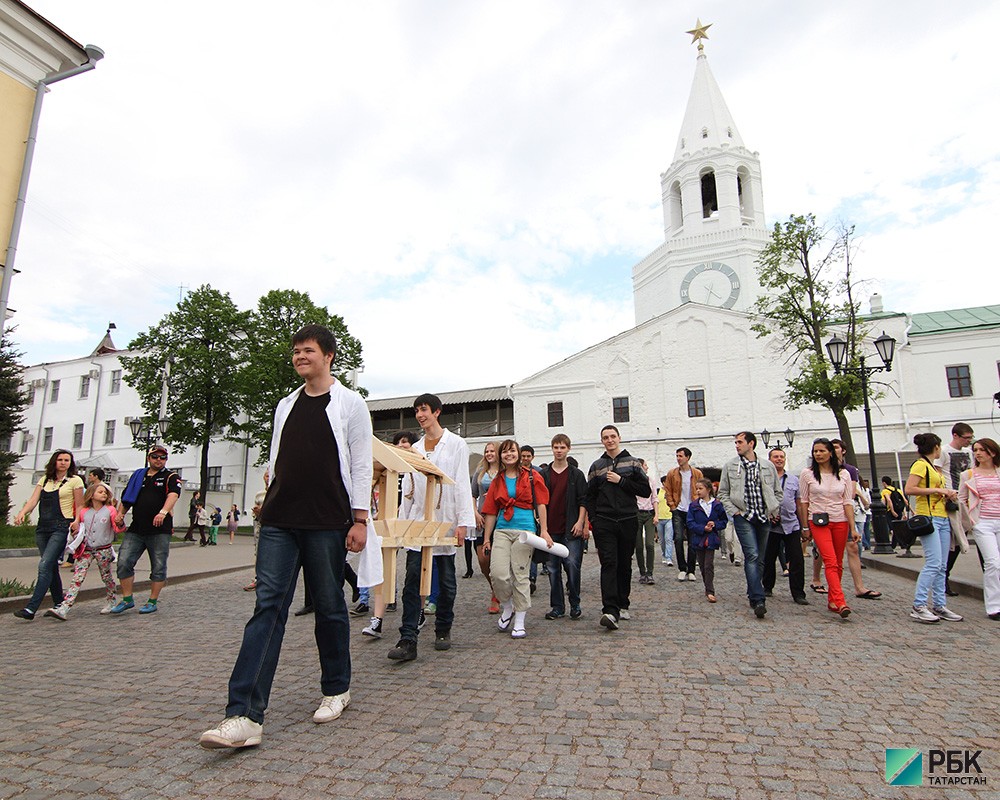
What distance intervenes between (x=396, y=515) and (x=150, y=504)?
4.36 meters

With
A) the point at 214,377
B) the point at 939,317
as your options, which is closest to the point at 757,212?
the point at 939,317

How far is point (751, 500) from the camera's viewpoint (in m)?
7.59

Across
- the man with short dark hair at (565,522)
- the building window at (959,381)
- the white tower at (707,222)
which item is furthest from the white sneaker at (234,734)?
the white tower at (707,222)

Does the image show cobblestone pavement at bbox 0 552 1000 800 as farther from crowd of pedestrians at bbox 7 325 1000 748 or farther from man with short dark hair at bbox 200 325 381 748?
man with short dark hair at bbox 200 325 381 748

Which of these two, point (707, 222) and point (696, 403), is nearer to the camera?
point (696, 403)

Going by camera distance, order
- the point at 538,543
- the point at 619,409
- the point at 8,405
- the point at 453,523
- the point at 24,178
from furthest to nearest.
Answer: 1. the point at 619,409
2. the point at 8,405
3. the point at 24,178
4. the point at 538,543
5. the point at 453,523

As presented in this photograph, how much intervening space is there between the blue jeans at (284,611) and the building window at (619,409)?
36.8 meters

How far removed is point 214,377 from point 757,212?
3997 centimetres

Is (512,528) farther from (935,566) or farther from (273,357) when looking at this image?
(273,357)

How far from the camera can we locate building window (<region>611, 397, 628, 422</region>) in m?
39.6

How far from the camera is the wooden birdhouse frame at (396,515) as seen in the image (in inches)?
194

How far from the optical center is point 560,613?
7137 millimetres

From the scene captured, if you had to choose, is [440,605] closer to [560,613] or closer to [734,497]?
[560,613]

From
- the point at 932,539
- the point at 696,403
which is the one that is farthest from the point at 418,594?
the point at 696,403
